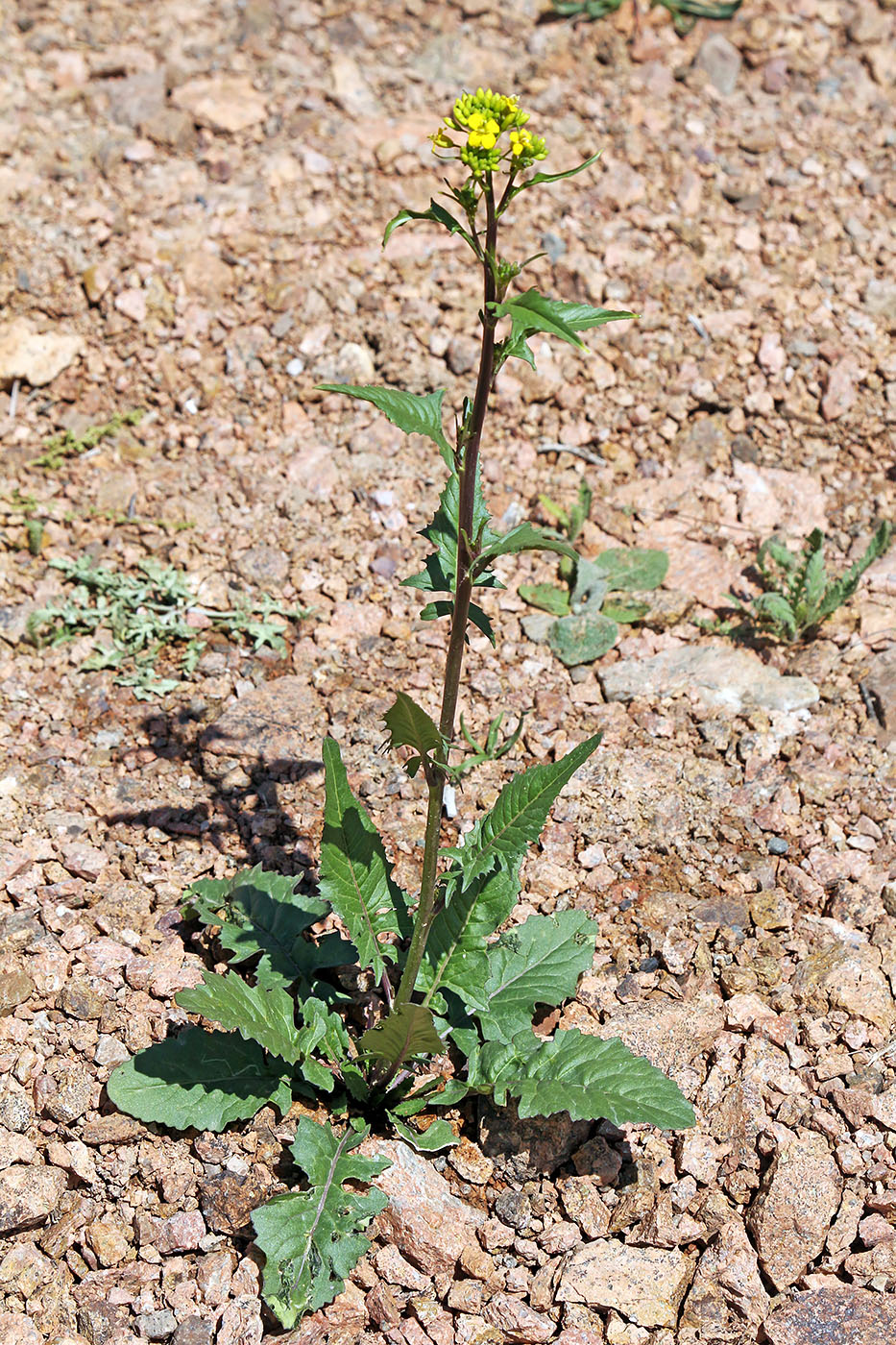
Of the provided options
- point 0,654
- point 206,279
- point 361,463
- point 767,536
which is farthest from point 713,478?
point 0,654

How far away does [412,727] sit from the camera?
2893mm

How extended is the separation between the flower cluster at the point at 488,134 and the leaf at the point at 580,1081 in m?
2.33

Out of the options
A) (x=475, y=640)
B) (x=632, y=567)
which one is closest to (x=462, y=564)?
(x=475, y=640)

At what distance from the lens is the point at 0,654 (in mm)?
4957

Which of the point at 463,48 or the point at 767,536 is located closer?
the point at 767,536

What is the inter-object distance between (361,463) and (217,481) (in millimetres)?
706

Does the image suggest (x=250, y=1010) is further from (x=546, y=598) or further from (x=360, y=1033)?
(x=546, y=598)

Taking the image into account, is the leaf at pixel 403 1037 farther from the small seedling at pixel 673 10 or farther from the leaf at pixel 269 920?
the small seedling at pixel 673 10

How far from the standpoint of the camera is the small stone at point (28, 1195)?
321 cm

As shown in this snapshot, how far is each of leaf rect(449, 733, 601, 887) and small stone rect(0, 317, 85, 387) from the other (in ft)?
12.8

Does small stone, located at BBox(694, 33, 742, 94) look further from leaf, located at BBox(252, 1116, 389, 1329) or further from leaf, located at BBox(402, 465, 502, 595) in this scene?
leaf, located at BBox(252, 1116, 389, 1329)

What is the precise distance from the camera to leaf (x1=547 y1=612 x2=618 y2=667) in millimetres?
5129

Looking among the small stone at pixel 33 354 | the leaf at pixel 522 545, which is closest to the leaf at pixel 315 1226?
the leaf at pixel 522 545

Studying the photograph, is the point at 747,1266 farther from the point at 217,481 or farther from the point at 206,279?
the point at 206,279
